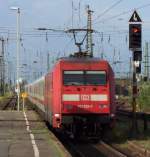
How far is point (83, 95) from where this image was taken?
982 inches

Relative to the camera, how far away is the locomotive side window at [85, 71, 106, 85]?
25.2m

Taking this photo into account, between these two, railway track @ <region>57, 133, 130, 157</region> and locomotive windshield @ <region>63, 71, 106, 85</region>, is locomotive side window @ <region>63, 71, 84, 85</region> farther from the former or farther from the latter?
railway track @ <region>57, 133, 130, 157</region>

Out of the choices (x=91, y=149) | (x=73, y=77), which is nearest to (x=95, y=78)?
(x=73, y=77)

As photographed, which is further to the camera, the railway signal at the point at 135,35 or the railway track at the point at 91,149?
the railway signal at the point at 135,35

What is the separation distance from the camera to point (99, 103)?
81.5 feet

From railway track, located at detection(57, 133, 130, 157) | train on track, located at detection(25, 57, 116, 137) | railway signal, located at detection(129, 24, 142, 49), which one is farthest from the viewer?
railway signal, located at detection(129, 24, 142, 49)

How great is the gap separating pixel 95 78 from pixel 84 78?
424 millimetres

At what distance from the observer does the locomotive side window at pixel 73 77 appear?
2514cm

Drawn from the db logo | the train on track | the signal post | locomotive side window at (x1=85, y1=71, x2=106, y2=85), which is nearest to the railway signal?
the signal post

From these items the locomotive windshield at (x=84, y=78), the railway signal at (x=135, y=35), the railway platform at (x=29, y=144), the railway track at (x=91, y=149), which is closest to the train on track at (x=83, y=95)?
the locomotive windshield at (x=84, y=78)

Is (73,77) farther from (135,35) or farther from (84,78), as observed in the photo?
(135,35)

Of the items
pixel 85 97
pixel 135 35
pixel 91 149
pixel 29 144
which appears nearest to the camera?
pixel 29 144

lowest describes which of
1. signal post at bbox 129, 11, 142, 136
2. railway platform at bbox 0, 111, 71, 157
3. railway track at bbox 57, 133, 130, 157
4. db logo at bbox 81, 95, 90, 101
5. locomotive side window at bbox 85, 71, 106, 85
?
railway track at bbox 57, 133, 130, 157

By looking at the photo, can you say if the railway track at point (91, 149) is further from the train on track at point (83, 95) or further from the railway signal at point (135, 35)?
the railway signal at point (135, 35)
